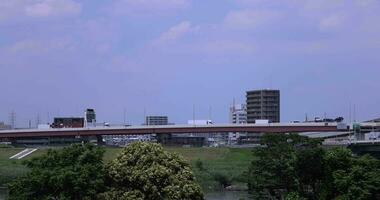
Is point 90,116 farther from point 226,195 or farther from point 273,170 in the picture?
point 273,170

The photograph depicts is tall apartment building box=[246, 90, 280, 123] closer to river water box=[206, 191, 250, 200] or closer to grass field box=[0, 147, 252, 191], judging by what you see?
grass field box=[0, 147, 252, 191]

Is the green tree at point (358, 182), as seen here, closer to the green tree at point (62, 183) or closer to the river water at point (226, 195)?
the green tree at point (62, 183)

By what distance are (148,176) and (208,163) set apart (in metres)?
67.0

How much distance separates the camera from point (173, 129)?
132125 mm

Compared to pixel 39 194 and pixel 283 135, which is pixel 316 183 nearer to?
pixel 283 135

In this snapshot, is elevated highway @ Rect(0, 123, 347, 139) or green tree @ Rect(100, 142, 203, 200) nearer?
green tree @ Rect(100, 142, 203, 200)

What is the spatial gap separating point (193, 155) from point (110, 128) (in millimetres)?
26498

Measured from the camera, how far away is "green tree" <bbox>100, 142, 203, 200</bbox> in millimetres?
32156

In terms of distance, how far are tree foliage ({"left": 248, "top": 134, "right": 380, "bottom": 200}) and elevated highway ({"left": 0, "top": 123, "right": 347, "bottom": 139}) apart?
89316 millimetres

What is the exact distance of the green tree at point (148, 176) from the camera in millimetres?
32156

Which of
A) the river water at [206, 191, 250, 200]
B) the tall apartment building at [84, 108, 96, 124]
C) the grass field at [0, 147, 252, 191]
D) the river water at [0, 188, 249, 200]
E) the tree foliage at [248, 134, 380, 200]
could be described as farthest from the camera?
the tall apartment building at [84, 108, 96, 124]

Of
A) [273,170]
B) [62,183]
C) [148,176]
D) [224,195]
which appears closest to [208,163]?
[224,195]

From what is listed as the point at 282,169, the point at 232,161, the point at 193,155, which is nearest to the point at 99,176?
the point at 282,169

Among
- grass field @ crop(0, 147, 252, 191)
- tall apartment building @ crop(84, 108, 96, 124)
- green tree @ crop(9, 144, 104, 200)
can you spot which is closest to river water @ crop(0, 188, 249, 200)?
grass field @ crop(0, 147, 252, 191)
